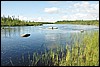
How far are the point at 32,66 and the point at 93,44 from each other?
13.8ft

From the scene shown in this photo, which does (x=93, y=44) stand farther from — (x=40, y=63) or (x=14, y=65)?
(x=14, y=65)

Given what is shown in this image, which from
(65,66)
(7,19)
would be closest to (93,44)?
(65,66)

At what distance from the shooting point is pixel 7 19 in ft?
189

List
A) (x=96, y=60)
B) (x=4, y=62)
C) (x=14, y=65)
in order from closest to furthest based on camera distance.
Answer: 1. (x=96, y=60)
2. (x=14, y=65)
3. (x=4, y=62)

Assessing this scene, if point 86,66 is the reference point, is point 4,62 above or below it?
below

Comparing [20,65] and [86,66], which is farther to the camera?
[20,65]

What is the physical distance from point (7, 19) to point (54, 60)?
50.4 metres

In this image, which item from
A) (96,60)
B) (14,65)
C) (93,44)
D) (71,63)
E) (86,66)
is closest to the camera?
(86,66)

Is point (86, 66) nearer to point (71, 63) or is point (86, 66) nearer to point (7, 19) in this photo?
point (71, 63)

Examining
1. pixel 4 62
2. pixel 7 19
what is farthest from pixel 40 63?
pixel 7 19

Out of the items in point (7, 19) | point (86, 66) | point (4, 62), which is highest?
point (86, 66)

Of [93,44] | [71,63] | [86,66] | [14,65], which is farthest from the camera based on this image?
[93,44]

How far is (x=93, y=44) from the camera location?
433 inches

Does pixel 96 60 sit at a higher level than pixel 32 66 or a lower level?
higher
